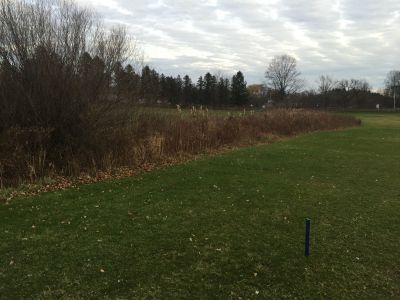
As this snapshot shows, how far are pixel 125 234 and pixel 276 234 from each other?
2292 millimetres

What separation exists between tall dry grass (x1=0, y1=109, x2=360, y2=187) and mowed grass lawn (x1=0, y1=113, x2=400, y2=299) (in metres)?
1.61

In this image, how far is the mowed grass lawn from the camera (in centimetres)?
433

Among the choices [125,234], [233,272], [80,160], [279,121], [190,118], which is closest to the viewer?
[233,272]

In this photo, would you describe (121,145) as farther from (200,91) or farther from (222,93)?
(222,93)

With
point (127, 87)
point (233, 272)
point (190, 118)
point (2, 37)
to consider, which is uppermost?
point (2, 37)

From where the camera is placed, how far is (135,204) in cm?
752

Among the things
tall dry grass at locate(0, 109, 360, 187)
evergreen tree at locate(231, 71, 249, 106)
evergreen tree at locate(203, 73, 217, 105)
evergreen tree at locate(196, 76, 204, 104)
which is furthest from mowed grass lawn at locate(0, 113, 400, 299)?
evergreen tree at locate(231, 71, 249, 106)

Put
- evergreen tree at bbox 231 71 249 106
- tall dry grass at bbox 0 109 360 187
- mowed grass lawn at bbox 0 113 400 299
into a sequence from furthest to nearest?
evergreen tree at bbox 231 71 249 106 < tall dry grass at bbox 0 109 360 187 < mowed grass lawn at bbox 0 113 400 299

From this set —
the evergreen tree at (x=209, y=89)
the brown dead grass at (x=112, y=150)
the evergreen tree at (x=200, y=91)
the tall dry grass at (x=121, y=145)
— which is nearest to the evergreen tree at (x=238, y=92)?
the evergreen tree at (x=209, y=89)

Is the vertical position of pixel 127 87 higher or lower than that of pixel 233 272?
higher

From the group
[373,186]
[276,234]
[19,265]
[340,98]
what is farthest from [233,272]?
[340,98]

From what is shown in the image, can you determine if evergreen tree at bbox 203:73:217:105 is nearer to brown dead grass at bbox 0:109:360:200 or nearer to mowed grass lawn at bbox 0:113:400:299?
brown dead grass at bbox 0:109:360:200

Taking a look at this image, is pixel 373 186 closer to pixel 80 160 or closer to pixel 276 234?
pixel 276 234

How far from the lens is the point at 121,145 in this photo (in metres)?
11.7
